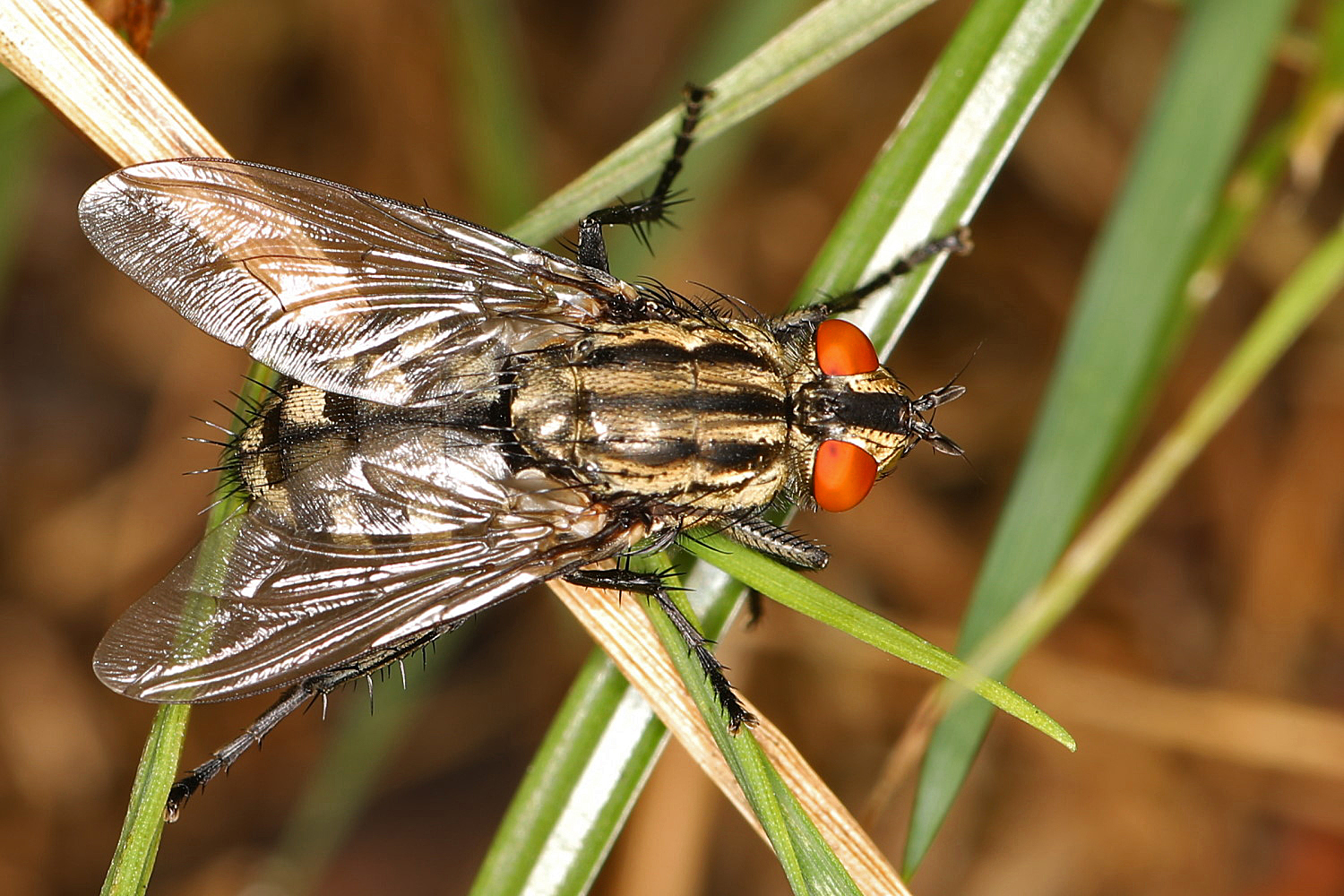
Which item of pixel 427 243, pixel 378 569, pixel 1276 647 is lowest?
pixel 378 569

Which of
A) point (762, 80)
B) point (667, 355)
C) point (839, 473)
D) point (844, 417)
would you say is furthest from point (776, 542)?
point (762, 80)

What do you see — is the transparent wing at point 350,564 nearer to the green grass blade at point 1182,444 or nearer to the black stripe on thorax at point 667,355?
the black stripe on thorax at point 667,355

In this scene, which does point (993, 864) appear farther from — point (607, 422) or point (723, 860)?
point (607, 422)

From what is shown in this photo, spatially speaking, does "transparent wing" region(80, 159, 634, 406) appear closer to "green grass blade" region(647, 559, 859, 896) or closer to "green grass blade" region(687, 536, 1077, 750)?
"green grass blade" region(687, 536, 1077, 750)

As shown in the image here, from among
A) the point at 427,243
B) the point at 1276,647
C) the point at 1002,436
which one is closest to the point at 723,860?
the point at 1002,436

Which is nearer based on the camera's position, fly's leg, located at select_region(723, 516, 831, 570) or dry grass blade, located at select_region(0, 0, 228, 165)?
dry grass blade, located at select_region(0, 0, 228, 165)

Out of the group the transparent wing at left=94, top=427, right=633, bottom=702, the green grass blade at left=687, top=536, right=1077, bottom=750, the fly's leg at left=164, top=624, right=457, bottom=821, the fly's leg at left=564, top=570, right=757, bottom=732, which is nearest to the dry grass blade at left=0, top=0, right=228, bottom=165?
the transparent wing at left=94, top=427, right=633, bottom=702
